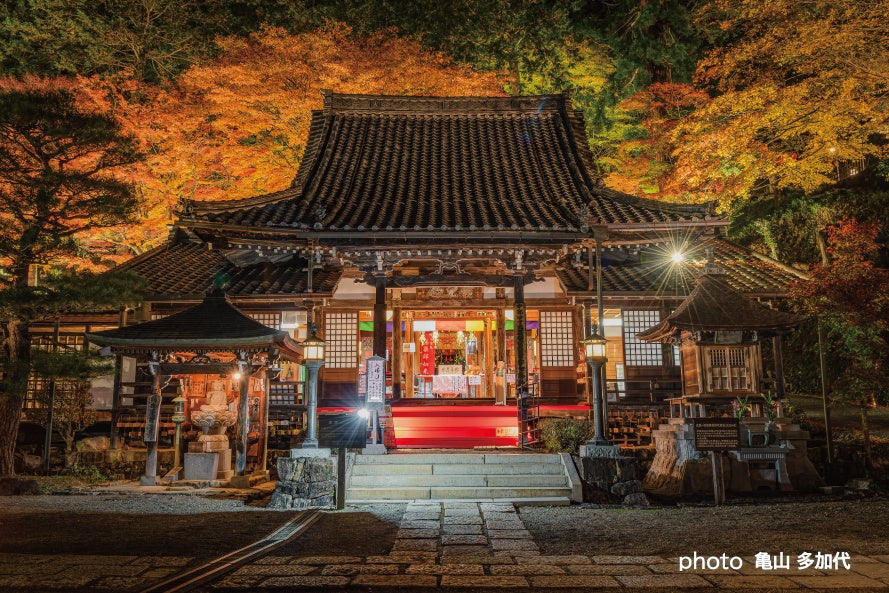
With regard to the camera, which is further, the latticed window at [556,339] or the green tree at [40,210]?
the latticed window at [556,339]

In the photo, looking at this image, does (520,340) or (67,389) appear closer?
(520,340)

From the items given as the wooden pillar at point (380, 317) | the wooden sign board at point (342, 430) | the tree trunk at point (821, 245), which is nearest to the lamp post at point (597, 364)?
the wooden pillar at point (380, 317)

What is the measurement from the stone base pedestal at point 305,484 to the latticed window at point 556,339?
27.6ft

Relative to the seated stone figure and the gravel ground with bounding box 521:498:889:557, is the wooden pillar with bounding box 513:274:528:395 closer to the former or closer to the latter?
the gravel ground with bounding box 521:498:889:557

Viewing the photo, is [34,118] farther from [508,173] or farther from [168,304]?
[508,173]

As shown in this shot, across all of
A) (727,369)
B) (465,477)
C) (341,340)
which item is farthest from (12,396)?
(727,369)

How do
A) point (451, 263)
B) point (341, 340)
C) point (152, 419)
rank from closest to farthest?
point (152, 419) → point (451, 263) → point (341, 340)

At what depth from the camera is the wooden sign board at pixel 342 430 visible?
13.7 meters

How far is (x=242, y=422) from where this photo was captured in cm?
1277

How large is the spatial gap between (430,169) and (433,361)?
22.0ft

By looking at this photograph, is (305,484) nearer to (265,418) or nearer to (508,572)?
(265,418)

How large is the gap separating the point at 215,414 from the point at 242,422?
3.14ft

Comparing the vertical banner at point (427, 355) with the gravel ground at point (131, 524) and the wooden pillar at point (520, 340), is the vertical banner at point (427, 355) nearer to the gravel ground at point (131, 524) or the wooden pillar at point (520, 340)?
the wooden pillar at point (520, 340)

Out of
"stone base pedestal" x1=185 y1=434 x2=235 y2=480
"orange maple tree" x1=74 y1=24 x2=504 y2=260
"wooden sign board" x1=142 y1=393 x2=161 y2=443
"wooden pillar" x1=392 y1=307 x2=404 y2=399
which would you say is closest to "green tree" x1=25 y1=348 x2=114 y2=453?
"wooden sign board" x1=142 y1=393 x2=161 y2=443
